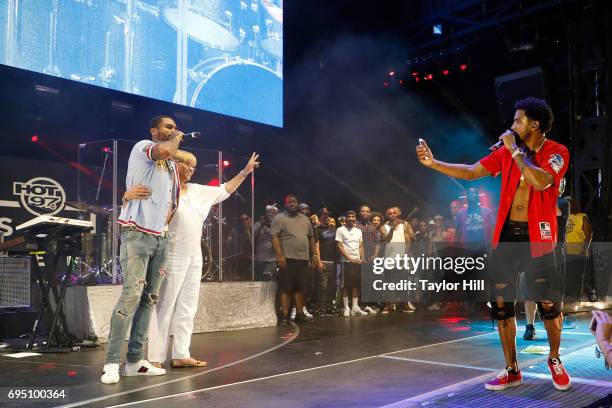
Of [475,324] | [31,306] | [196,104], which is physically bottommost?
[475,324]

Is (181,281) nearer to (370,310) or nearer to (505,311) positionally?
(505,311)

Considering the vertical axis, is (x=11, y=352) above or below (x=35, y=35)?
below

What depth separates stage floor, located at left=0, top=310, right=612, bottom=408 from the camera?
2926mm

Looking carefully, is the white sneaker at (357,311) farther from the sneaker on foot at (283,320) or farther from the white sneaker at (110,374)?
the white sneaker at (110,374)

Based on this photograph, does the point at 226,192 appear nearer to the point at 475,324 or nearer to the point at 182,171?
the point at 182,171

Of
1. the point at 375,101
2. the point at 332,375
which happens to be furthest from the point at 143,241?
the point at 375,101

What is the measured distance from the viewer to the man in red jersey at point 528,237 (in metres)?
3.13

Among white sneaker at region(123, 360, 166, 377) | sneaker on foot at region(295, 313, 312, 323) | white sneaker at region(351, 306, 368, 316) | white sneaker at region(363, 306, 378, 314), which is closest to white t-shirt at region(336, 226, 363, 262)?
white sneaker at region(351, 306, 368, 316)

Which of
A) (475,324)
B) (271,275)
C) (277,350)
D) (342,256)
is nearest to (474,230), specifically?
(475,324)

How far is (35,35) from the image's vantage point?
6.43 m

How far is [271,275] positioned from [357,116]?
265 inches

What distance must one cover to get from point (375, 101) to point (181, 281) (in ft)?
35.8

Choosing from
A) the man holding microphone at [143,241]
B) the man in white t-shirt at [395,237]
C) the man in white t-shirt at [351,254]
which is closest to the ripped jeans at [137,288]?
the man holding microphone at [143,241]

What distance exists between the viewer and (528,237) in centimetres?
319
